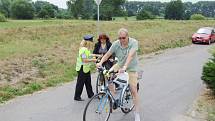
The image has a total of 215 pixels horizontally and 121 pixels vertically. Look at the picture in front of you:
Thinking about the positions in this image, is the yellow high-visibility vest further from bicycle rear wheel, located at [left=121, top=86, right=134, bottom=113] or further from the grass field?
the grass field

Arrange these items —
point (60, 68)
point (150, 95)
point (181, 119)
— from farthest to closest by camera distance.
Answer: point (60, 68), point (150, 95), point (181, 119)

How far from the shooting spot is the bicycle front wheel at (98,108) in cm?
692

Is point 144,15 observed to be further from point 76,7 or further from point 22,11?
point 22,11

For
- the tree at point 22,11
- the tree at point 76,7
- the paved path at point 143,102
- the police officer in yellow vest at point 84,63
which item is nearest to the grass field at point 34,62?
the paved path at point 143,102

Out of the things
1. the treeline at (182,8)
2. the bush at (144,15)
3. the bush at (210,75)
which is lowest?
the bush at (210,75)

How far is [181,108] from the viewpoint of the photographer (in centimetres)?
896

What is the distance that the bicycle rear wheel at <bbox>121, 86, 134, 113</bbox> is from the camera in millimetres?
7797

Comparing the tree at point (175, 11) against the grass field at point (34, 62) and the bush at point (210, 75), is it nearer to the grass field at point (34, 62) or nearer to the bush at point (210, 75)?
the grass field at point (34, 62)

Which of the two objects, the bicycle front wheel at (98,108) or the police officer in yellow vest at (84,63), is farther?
the police officer in yellow vest at (84,63)

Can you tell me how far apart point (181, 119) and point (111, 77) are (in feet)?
6.02

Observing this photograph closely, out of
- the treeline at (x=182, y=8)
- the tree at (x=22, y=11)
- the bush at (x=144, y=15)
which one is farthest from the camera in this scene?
the treeline at (x=182, y=8)

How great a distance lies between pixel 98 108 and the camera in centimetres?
715

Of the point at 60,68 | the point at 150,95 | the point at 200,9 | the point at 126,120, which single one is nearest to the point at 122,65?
the point at 126,120

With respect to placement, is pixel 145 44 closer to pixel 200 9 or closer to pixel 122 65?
pixel 122 65
